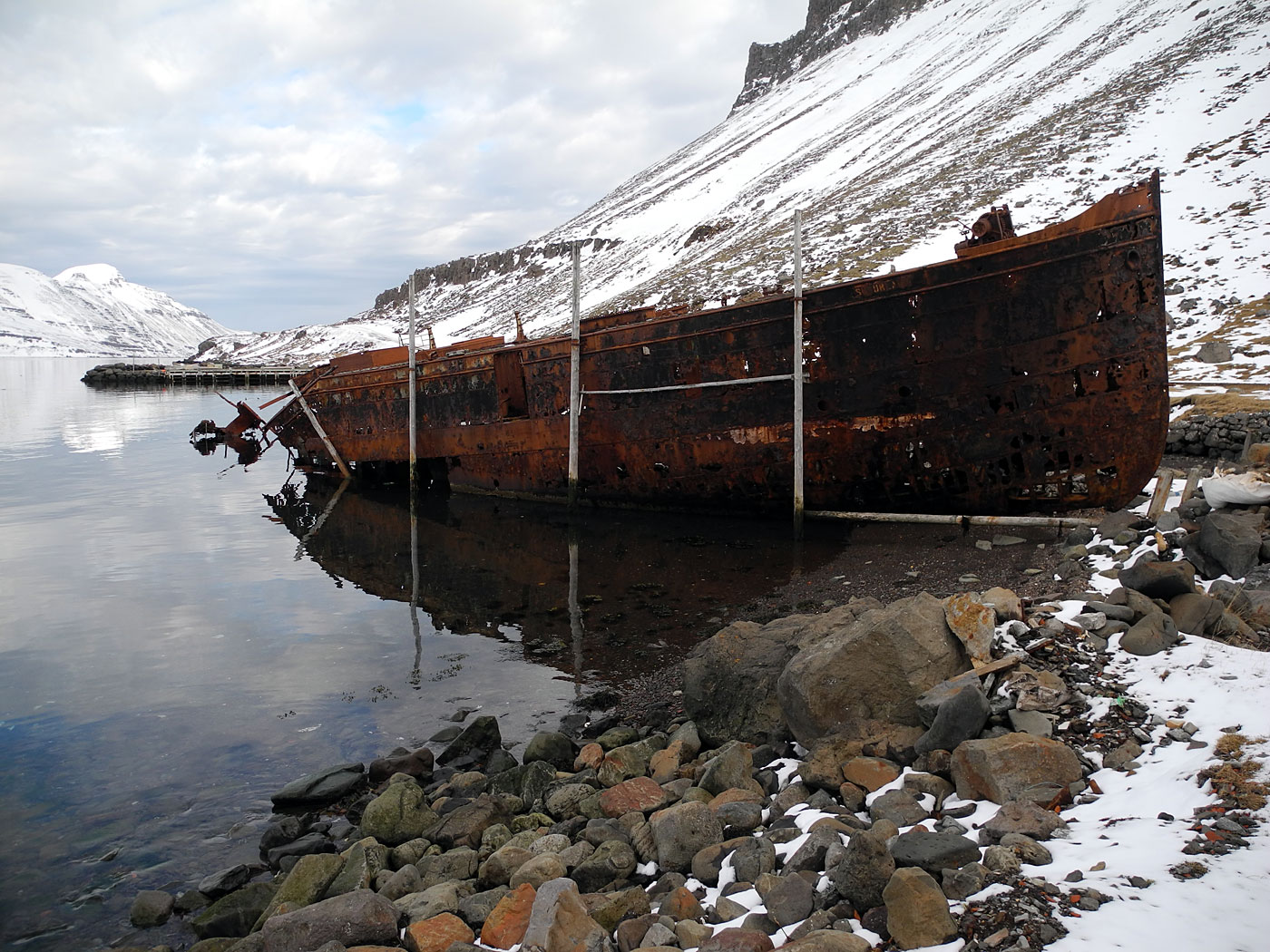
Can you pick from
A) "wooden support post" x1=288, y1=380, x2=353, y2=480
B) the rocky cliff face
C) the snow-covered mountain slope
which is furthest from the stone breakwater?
the rocky cliff face

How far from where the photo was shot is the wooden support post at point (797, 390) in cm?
1242

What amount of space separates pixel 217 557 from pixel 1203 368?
21174 mm

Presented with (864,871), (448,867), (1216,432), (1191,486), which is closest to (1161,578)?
(1191,486)

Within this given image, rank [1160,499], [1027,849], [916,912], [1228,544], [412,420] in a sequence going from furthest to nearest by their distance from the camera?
[412,420], [1160,499], [1228,544], [1027,849], [916,912]

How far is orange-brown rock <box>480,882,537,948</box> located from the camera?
399 cm

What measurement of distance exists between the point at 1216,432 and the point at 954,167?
39900 millimetres

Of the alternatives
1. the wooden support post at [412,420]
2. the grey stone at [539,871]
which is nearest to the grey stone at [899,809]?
the grey stone at [539,871]

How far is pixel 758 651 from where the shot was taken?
6.56 m

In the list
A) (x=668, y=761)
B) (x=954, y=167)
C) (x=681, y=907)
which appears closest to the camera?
(x=681, y=907)

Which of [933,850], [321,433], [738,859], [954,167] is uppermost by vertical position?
[954,167]

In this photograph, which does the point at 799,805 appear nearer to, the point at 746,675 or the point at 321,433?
the point at 746,675

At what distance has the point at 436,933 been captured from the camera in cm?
406

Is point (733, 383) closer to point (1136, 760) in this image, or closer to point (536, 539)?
point (536, 539)

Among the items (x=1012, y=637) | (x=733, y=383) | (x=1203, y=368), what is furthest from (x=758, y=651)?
(x=1203, y=368)
